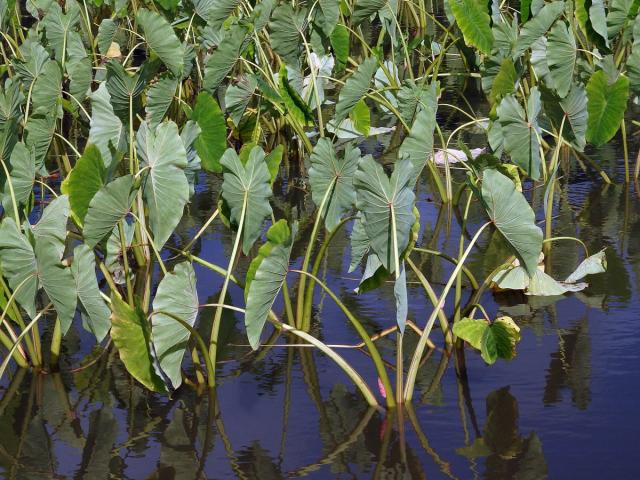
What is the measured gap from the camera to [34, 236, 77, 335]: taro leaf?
2434mm

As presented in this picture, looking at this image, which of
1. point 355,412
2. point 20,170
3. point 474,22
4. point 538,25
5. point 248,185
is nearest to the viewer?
point 355,412

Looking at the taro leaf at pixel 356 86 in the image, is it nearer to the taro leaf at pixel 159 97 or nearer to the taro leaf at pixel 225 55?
the taro leaf at pixel 225 55

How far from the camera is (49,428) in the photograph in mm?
2590

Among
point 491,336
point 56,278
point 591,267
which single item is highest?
point 56,278

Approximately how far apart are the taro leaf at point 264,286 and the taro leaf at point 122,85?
809 millimetres

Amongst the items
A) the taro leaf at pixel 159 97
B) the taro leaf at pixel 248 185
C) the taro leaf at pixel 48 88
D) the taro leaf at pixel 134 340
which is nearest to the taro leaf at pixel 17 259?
the taro leaf at pixel 134 340

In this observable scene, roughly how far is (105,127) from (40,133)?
10.8 inches

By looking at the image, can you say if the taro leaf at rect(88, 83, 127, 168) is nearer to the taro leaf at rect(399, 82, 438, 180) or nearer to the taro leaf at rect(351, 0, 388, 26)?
the taro leaf at rect(399, 82, 438, 180)

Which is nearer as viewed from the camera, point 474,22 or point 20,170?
point 20,170

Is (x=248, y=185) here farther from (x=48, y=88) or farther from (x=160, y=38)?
(x=48, y=88)

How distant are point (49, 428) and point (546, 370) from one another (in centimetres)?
125

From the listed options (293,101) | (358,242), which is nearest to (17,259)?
(358,242)

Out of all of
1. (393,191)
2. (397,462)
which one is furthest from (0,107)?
(397,462)

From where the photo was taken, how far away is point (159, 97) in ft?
10.5
